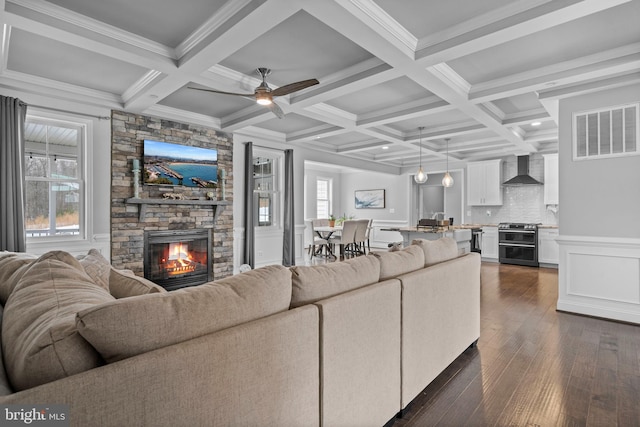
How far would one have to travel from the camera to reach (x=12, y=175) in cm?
360

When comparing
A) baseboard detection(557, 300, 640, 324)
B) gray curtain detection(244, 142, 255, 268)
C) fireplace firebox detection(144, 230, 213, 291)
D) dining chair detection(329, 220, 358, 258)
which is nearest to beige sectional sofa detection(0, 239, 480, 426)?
baseboard detection(557, 300, 640, 324)

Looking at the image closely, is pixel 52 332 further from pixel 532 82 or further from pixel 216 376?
pixel 532 82

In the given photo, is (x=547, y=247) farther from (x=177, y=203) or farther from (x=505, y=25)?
(x=177, y=203)

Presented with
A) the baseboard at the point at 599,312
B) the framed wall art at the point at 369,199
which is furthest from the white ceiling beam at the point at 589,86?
the framed wall art at the point at 369,199

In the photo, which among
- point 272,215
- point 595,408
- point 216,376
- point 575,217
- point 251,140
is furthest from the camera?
point 272,215

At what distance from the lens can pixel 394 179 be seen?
10.1 meters

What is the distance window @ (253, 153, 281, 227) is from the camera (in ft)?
20.8

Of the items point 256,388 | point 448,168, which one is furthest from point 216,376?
point 448,168

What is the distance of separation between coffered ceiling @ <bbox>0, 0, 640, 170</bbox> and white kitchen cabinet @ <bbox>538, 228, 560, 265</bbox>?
290cm

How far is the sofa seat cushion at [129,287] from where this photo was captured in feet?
4.48

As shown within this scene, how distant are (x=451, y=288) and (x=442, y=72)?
2.25 metres

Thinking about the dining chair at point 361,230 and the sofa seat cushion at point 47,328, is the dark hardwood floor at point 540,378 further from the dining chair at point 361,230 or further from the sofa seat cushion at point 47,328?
the dining chair at point 361,230

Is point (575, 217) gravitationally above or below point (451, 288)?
above

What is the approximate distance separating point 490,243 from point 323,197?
511 centimetres
